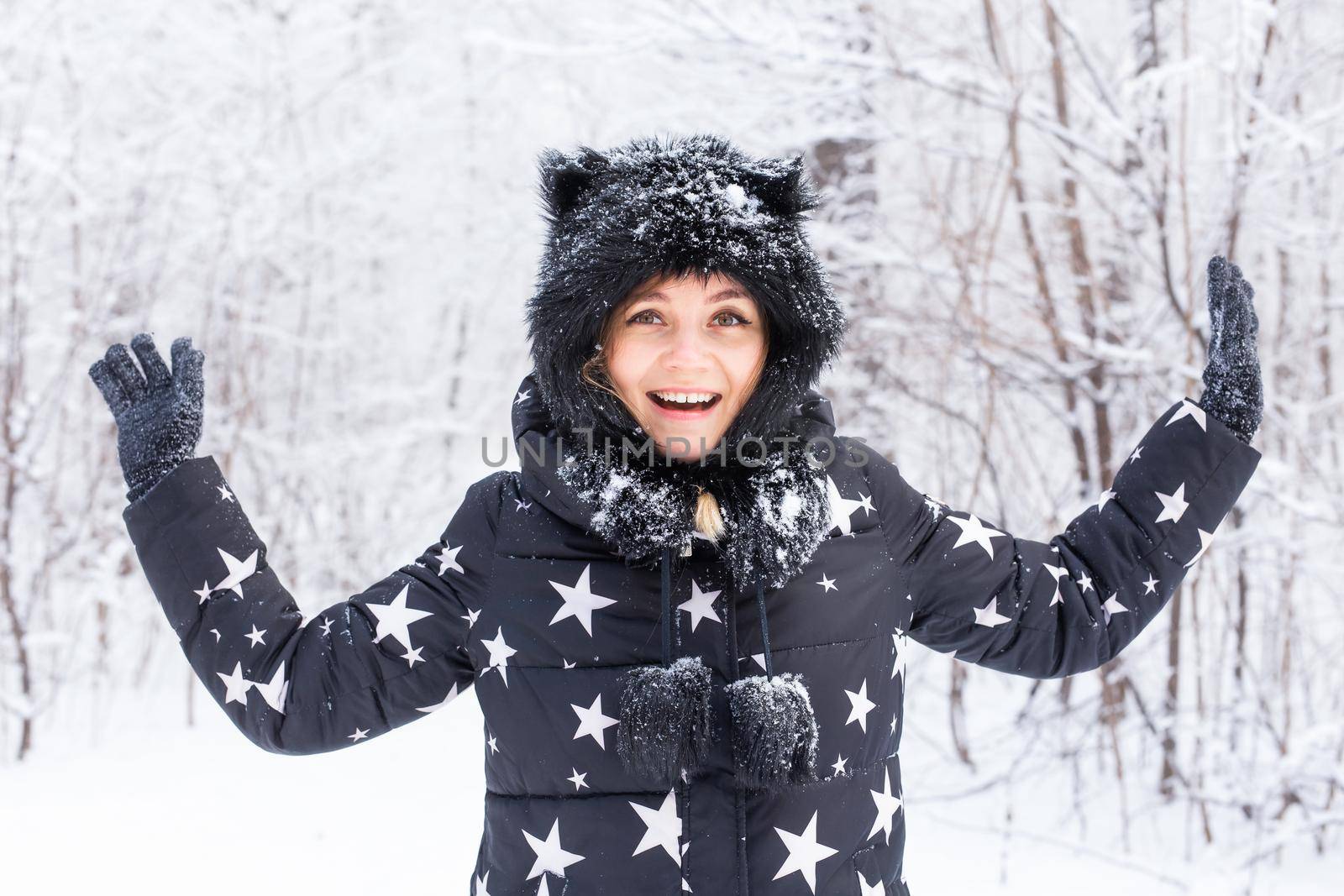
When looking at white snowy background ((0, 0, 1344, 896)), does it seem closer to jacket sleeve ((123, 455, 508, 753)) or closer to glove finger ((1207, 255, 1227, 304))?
glove finger ((1207, 255, 1227, 304))

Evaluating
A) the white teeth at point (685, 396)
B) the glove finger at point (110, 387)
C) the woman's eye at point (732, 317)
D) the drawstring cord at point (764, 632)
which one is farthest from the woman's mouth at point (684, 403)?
the glove finger at point (110, 387)

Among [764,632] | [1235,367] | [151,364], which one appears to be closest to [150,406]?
[151,364]

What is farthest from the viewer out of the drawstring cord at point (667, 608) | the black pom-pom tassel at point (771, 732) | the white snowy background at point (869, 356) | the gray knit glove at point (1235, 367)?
the white snowy background at point (869, 356)

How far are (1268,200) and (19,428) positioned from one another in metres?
4.63

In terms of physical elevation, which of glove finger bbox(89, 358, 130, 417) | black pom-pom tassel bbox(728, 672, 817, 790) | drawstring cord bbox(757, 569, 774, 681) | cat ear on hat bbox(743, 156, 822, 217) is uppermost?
cat ear on hat bbox(743, 156, 822, 217)

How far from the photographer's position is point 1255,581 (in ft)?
11.4

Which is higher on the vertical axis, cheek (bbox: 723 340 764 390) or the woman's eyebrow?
the woman's eyebrow

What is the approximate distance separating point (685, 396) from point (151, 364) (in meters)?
0.80

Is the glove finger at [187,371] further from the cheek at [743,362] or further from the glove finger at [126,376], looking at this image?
the cheek at [743,362]

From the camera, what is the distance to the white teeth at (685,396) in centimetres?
141

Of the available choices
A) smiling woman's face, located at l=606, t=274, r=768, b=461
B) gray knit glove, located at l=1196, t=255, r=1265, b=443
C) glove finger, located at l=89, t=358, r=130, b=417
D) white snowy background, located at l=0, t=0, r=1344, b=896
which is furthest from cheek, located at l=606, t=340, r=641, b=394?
white snowy background, located at l=0, t=0, r=1344, b=896

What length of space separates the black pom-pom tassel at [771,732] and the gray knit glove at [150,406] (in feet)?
2.91

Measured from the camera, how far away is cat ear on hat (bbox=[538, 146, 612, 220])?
148 centimetres

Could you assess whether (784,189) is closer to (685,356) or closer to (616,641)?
(685,356)
